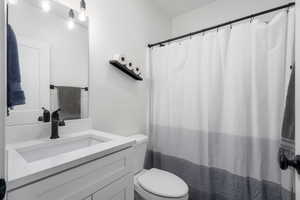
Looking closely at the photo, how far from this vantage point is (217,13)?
2.07m

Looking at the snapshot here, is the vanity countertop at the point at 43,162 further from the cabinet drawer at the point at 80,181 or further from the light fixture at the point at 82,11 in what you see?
the light fixture at the point at 82,11

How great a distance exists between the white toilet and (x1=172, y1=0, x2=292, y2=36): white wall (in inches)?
68.3

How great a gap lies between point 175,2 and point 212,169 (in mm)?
2081

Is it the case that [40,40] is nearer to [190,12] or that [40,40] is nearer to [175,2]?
[175,2]

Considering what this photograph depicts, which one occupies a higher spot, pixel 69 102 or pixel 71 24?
pixel 71 24

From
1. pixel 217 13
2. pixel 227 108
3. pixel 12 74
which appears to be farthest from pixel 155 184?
pixel 217 13

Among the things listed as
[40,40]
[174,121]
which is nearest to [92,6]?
[40,40]

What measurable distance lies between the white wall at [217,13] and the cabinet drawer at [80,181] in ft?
6.53

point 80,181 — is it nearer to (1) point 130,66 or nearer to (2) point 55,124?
(2) point 55,124

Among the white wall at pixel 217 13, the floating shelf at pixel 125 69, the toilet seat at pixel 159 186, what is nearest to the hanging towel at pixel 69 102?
the floating shelf at pixel 125 69

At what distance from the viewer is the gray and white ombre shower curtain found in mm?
1213

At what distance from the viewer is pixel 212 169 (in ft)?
5.09

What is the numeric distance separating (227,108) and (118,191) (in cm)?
112

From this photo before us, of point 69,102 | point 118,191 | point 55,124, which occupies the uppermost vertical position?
point 69,102
